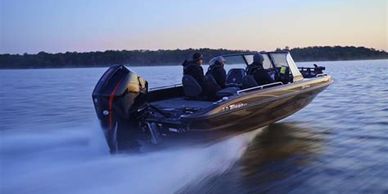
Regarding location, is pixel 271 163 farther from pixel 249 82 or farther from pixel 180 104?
pixel 180 104

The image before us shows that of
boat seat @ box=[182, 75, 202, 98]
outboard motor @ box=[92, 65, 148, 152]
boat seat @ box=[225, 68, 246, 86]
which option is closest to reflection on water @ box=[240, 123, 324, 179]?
boat seat @ box=[225, 68, 246, 86]

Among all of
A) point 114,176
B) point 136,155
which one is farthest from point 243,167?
point 114,176

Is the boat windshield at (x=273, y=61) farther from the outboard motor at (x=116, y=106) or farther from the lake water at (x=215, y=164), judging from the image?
the outboard motor at (x=116, y=106)

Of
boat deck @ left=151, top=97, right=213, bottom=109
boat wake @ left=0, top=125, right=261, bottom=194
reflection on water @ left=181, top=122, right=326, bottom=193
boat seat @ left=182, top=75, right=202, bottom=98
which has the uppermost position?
boat seat @ left=182, top=75, right=202, bottom=98

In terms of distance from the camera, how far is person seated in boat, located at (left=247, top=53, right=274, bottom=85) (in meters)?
6.93

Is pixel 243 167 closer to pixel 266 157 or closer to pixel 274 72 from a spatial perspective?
pixel 266 157

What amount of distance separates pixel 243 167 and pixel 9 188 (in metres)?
2.93

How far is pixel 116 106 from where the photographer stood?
5.16 metres

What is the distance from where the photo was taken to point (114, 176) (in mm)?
4520

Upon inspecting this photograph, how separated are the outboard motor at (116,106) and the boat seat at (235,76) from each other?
9.49ft

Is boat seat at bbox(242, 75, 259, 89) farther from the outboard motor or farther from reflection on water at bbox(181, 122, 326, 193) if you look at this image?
the outboard motor

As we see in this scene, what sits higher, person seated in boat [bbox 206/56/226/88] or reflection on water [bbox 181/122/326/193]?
person seated in boat [bbox 206/56/226/88]

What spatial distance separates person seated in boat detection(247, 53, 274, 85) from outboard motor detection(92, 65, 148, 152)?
2482 millimetres

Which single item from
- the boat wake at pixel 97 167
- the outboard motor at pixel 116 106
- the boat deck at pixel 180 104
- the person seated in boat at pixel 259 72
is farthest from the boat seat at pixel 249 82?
the outboard motor at pixel 116 106
